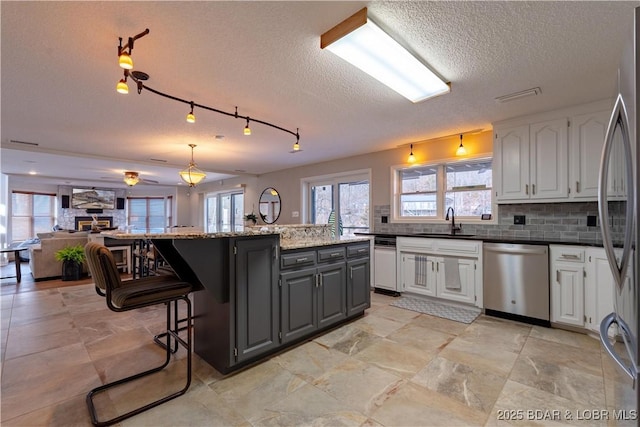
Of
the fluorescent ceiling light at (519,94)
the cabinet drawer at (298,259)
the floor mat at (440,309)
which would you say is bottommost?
the floor mat at (440,309)

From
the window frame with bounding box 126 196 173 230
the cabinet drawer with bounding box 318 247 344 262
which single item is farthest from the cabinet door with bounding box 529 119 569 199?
the window frame with bounding box 126 196 173 230

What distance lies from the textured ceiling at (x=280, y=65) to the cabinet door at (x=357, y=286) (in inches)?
68.1

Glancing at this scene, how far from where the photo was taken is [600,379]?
2105 millimetres

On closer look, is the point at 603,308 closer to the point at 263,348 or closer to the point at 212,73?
the point at 263,348

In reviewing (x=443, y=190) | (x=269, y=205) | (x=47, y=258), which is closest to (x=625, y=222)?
(x=443, y=190)

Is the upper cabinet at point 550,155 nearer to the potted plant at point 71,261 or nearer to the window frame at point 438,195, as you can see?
the window frame at point 438,195

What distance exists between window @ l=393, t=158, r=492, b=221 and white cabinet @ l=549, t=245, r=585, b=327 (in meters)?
1.14

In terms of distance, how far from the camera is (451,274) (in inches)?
149

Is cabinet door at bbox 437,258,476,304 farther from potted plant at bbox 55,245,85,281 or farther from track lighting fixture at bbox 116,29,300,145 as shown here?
potted plant at bbox 55,245,85,281

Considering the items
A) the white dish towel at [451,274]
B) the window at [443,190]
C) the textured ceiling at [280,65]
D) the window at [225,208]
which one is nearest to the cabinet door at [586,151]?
the textured ceiling at [280,65]

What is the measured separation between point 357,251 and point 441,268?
4.53ft

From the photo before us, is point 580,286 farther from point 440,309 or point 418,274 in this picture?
point 418,274

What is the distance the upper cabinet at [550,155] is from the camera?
300 cm

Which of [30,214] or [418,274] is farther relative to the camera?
[30,214]
